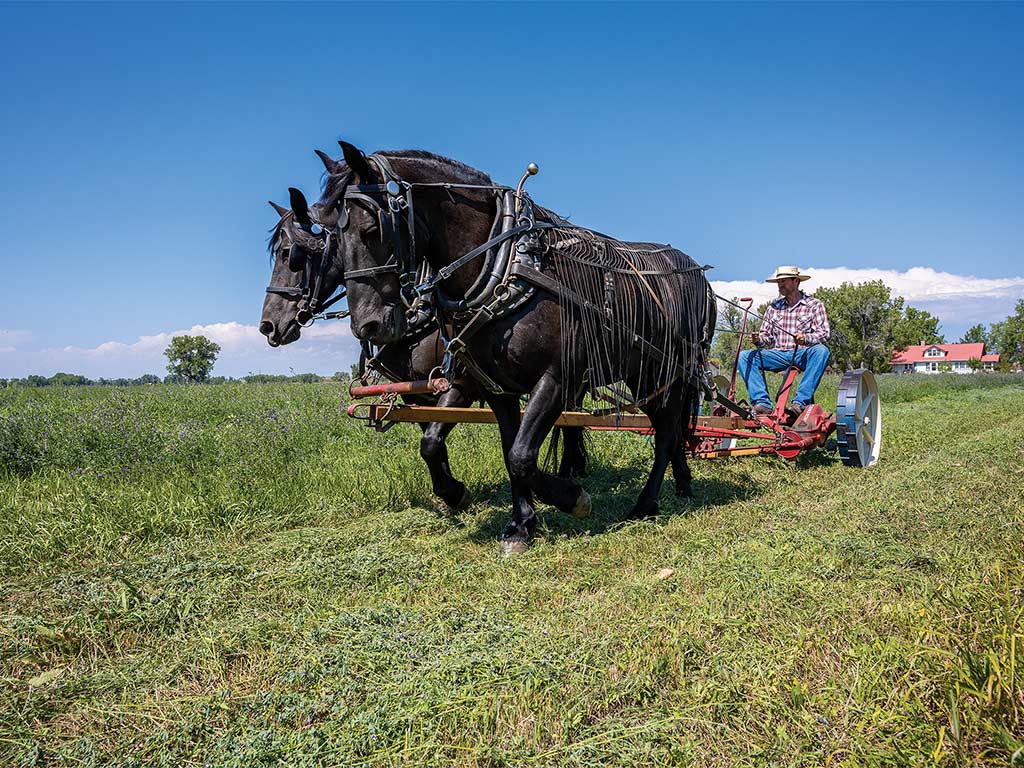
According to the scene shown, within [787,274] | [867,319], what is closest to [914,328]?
[867,319]

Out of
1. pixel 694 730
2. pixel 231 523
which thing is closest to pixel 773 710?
pixel 694 730

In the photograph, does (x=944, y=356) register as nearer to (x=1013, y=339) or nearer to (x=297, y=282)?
(x=1013, y=339)

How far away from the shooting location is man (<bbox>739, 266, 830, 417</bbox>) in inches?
284

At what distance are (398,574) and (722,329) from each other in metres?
3.96

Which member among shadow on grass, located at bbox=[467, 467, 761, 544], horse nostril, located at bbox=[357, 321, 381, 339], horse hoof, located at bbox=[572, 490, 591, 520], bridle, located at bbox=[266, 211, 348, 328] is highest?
bridle, located at bbox=[266, 211, 348, 328]

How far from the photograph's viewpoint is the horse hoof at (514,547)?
14.8 ft

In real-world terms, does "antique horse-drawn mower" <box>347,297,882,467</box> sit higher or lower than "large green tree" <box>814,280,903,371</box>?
lower

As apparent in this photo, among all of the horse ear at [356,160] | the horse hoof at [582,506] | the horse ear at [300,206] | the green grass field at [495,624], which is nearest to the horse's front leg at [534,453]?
the horse hoof at [582,506]

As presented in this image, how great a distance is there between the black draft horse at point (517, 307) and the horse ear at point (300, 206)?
1.21 feet

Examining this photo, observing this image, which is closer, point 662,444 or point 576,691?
point 576,691

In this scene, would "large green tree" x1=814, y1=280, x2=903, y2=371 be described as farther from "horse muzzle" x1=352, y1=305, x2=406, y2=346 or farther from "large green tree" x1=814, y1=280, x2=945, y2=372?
"horse muzzle" x1=352, y1=305, x2=406, y2=346

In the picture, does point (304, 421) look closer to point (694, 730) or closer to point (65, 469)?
point (65, 469)

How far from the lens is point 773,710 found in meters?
2.29

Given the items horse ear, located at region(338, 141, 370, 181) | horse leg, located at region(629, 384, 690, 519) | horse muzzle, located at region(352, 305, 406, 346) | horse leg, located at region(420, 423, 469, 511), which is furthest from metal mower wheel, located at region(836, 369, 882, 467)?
horse ear, located at region(338, 141, 370, 181)
